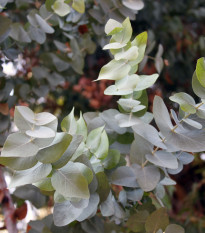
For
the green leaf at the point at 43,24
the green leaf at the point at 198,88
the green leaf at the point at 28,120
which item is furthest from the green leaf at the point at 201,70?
the green leaf at the point at 43,24

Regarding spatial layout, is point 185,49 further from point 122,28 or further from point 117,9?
point 122,28

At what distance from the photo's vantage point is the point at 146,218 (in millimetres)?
305

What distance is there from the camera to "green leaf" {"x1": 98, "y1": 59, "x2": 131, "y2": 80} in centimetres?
27

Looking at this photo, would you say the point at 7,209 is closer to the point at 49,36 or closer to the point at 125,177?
the point at 125,177

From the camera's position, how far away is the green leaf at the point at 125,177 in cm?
30

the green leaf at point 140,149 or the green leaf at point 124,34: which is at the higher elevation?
the green leaf at point 124,34

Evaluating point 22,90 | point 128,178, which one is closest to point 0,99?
point 22,90

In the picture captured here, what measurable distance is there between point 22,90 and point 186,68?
0.63m

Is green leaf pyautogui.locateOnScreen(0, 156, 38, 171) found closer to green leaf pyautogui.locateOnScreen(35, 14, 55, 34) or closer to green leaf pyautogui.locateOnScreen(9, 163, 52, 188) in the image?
green leaf pyautogui.locateOnScreen(9, 163, 52, 188)

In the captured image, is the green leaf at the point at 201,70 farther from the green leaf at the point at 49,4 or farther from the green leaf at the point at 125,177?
the green leaf at the point at 49,4

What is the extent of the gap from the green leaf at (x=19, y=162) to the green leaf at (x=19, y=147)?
0.03 feet

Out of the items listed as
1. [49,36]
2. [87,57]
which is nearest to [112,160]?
[49,36]

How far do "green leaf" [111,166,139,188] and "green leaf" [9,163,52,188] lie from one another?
0.07 meters

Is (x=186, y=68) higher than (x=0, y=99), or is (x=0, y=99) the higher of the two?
(x=0, y=99)
